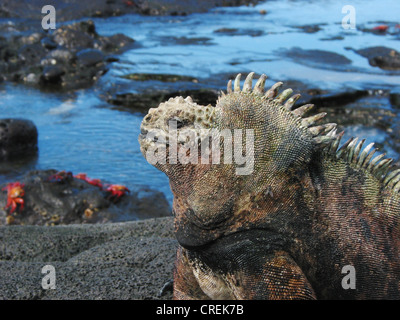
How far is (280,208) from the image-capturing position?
2609 millimetres

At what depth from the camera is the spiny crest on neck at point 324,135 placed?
2.68 meters

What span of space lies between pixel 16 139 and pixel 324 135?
9.06m

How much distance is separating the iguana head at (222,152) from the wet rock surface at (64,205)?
5369 mm

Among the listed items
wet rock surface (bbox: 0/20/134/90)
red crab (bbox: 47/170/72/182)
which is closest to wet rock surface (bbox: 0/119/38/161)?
red crab (bbox: 47/170/72/182)

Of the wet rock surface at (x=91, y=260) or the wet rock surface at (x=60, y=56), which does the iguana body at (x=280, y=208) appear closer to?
the wet rock surface at (x=91, y=260)

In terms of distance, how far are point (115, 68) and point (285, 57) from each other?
5169mm

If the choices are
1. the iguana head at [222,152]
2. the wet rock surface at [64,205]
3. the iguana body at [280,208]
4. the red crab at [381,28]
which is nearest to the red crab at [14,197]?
the wet rock surface at [64,205]

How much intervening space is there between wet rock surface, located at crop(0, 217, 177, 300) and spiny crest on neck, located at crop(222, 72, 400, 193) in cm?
162

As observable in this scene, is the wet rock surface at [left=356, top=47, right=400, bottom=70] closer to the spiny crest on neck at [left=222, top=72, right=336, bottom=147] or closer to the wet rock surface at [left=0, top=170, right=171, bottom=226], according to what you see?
the wet rock surface at [left=0, top=170, right=171, bottom=226]

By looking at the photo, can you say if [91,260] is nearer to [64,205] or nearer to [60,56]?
[64,205]

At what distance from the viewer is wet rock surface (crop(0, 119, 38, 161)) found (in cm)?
1062

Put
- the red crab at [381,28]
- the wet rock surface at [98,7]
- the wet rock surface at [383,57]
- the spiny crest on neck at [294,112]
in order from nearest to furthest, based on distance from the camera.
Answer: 1. the spiny crest on neck at [294,112]
2. the wet rock surface at [383,57]
3. the red crab at [381,28]
4. the wet rock surface at [98,7]

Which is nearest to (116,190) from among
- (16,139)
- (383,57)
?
(16,139)

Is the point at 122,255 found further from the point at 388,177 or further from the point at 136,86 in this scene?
the point at 136,86
